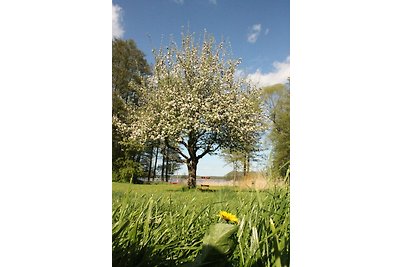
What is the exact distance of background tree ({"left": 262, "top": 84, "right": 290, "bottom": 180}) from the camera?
1244 mm

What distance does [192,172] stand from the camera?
54.6 inches

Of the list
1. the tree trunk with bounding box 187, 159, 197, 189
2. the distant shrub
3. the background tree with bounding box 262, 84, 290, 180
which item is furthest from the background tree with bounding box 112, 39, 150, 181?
the background tree with bounding box 262, 84, 290, 180

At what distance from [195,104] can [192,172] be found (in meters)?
0.35

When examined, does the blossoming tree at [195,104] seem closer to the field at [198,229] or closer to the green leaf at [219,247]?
the field at [198,229]

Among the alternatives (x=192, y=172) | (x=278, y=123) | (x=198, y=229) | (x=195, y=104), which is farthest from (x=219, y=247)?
(x=195, y=104)

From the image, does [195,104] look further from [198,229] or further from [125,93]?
[198,229]

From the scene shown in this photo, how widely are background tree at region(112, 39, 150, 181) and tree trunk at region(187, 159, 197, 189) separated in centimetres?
A: 22
